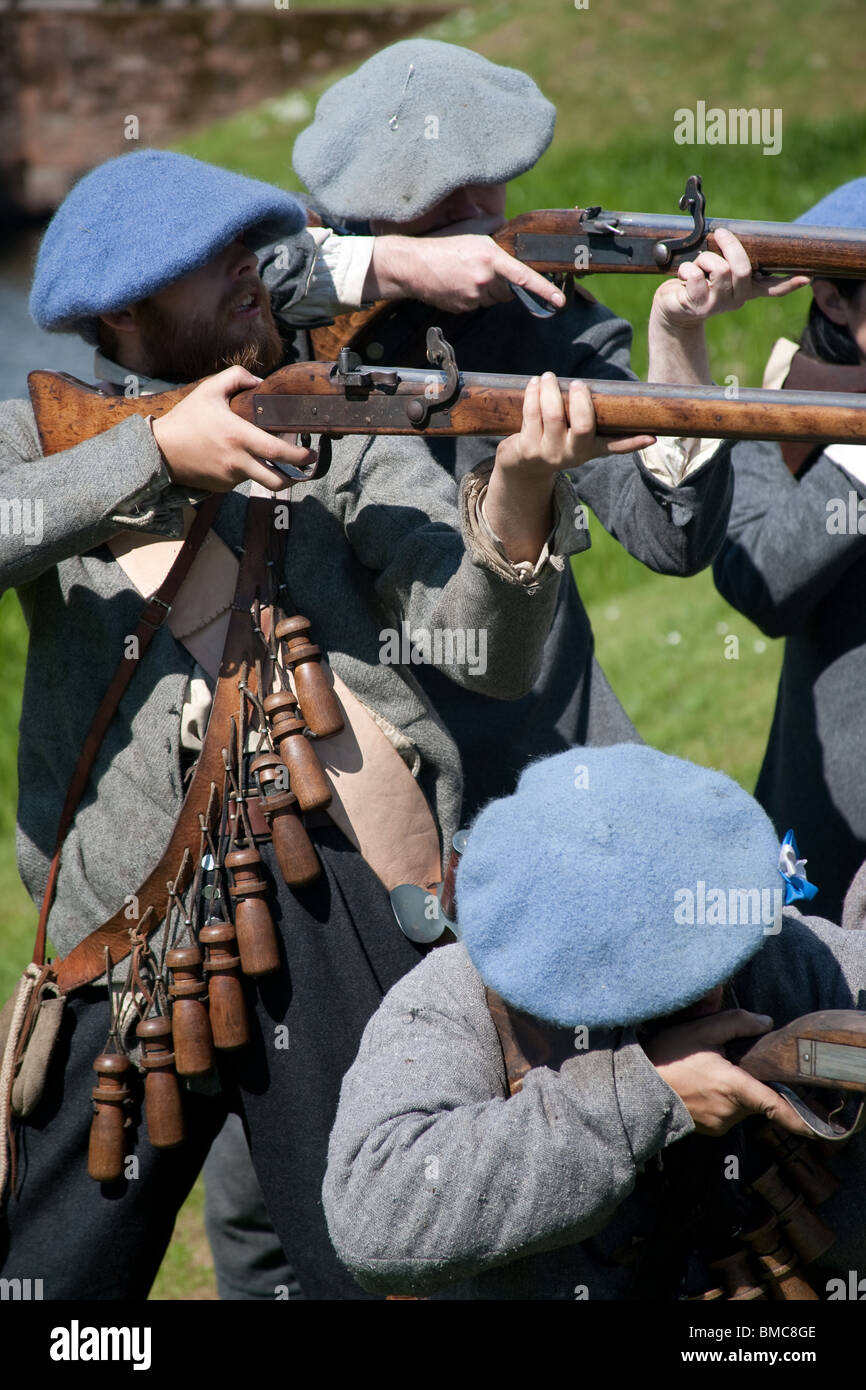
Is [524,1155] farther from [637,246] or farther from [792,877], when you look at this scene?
[637,246]

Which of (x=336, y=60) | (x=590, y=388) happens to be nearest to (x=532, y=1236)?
(x=590, y=388)

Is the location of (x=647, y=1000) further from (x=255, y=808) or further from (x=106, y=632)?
(x=106, y=632)

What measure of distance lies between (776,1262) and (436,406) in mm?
1317

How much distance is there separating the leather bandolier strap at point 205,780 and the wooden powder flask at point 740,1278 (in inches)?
41.0

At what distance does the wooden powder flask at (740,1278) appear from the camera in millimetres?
2053


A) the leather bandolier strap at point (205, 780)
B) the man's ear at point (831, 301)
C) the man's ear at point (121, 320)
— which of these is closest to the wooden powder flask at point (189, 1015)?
the leather bandolier strap at point (205, 780)

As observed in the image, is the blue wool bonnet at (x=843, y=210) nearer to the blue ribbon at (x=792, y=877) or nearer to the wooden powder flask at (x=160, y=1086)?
the blue ribbon at (x=792, y=877)

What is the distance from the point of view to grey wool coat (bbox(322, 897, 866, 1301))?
1.83 meters

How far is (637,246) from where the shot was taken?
2951mm

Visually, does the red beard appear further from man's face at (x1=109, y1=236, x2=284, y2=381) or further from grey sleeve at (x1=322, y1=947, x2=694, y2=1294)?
grey sleeve at (x1=322, y1=947, x2=694, y2=1294)

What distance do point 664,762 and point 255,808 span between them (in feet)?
2.50

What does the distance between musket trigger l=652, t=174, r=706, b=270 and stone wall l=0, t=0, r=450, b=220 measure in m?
24.1

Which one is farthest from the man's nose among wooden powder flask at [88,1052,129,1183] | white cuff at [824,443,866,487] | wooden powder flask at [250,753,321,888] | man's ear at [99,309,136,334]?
wooden powder flask at [88,1052,129,1183]

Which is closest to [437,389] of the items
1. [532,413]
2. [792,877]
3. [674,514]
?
[532,413]
